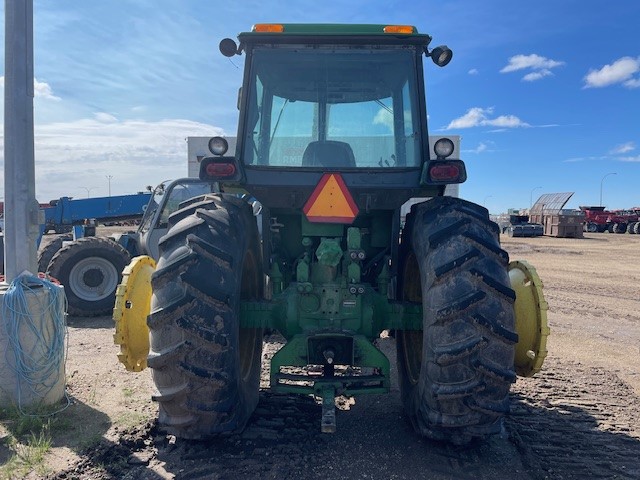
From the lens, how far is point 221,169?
3418mm

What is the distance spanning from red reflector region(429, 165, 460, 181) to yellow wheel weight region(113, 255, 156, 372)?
2.09 meters

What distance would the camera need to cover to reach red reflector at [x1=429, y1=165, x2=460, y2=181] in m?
3.36

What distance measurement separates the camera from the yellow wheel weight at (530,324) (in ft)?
10.9

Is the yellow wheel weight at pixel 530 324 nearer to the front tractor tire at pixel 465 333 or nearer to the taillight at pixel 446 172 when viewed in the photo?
the front tractor tire at pixel 465 333

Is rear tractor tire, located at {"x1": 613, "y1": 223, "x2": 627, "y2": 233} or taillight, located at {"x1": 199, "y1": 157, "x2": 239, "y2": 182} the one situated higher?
taillight, located at {"x1": 199, "y1": 157, "x2": 239, "y2": 182}

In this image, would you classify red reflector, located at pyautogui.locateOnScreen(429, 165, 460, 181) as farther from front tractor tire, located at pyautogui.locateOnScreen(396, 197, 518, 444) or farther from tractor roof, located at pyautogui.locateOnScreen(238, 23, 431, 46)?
tractor roof, located at pyautogui.locateOnScreen(238, 23, 431, 46)

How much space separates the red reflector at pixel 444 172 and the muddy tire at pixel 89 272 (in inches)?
235

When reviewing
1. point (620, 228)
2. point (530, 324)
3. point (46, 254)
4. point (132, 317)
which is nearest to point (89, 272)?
point (46, 254)

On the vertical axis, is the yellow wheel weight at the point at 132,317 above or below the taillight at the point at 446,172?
below

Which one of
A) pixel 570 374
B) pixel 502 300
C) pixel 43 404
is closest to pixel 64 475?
pixel 43 404

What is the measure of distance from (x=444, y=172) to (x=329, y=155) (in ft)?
2.86

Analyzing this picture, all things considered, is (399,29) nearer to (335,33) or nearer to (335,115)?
(335,33)

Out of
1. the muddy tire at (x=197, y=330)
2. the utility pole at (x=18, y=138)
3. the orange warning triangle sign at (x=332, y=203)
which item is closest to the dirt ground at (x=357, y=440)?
the muddy tire at (x=197, y=330)

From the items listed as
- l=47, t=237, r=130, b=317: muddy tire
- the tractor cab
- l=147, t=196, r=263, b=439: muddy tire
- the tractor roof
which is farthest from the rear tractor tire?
l=147, t=196, r=263, b=439: muddy tire
